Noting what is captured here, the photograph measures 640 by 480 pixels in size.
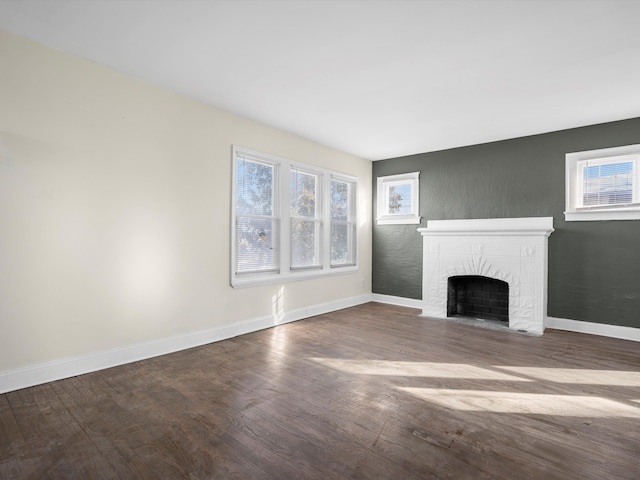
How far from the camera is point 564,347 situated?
385 cm

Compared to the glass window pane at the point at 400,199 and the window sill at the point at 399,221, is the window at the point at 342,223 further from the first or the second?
the glass window pane at the point at 400,199

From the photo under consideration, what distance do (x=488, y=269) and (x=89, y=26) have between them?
5.21 m

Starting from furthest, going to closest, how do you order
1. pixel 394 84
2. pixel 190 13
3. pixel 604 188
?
pixel 604 188 < pixel 394 84 < pixel 190 13

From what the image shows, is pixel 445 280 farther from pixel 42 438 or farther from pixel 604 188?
pixel 42 438

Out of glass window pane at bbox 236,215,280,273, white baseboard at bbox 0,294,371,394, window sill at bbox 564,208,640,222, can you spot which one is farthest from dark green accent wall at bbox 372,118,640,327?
white baseboard at bbox 0,294,371,394

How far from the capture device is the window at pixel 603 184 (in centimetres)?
419

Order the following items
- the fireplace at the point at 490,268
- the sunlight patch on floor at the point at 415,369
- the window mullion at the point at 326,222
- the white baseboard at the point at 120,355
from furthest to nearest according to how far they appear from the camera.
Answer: the window mullion at the point at 326,222 → the fireplace at the point at 490,268 → the sunlight patch on floor at the point at 415,369 → the white baseboard at the point at 120,355

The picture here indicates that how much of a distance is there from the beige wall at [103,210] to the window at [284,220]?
260 mm

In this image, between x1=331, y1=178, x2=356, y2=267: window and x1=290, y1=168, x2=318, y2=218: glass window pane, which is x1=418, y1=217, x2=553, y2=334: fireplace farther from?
x1=290, y1=168, x2=318, y2=218: glass window pane

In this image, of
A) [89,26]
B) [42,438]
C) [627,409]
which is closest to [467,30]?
[89,26]

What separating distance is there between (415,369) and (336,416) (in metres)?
1.16

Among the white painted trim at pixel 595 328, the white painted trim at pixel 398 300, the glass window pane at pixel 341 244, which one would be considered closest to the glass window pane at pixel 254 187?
the glass window pane at pixel 341 244

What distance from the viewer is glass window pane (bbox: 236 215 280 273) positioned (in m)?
4.30

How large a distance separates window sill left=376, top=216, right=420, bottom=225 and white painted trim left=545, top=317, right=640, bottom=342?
2.42 m
